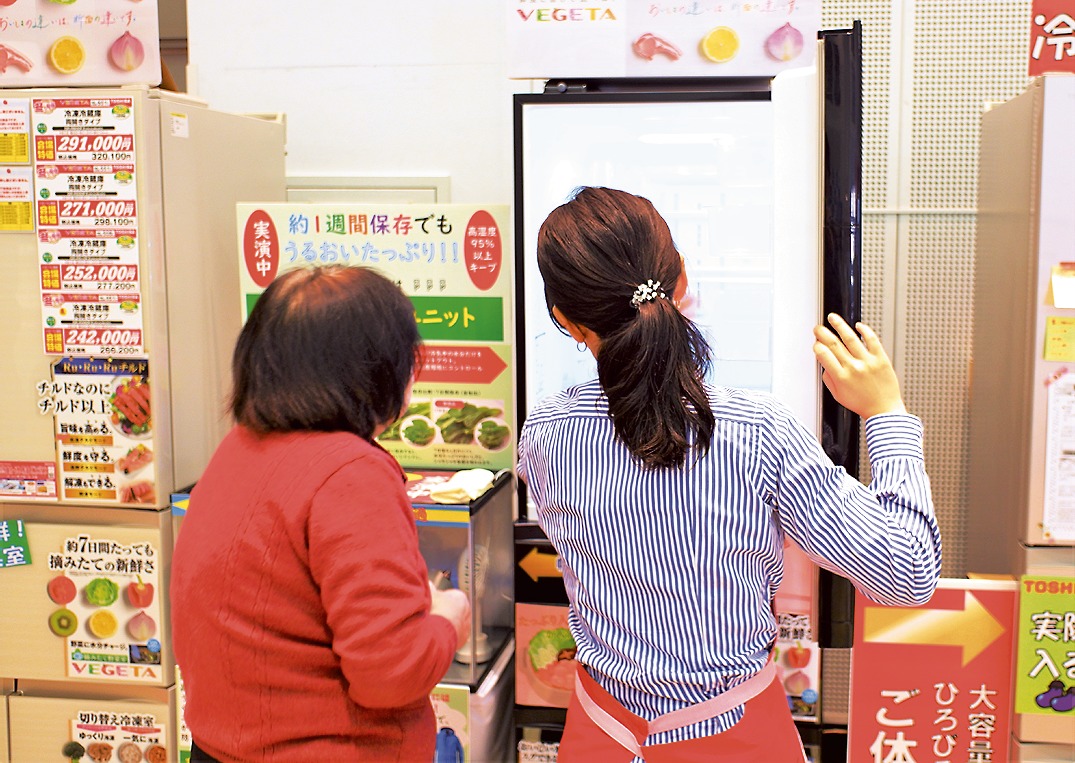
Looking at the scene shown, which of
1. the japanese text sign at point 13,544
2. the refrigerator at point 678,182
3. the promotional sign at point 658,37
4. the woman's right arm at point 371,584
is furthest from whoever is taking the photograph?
the japanese text sign at point 13,544

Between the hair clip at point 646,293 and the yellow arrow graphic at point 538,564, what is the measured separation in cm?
125

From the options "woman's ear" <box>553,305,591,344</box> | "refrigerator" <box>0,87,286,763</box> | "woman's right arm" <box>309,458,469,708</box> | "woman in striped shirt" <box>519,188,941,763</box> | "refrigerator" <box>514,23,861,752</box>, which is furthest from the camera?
"refrigerator" <box>0,87,286,763</box>

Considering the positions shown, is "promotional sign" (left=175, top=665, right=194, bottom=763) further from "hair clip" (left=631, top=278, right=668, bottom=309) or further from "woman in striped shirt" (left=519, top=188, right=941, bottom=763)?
"hair clip" (left=631, top=278, right=668, bottom=309)

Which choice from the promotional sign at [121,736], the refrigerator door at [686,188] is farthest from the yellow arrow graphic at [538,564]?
the promotional sign at [121,736]

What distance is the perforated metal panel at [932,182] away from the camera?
304 cm

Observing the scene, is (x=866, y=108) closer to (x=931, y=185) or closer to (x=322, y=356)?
(x=931, y=185)

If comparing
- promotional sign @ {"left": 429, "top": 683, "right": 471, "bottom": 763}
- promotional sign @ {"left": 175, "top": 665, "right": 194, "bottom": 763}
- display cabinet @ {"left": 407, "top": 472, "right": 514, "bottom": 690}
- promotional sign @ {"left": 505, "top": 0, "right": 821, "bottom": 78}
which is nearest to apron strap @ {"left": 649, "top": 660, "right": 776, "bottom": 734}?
display cabinet @ {"left": 407, "top": 472, "right": 514, "bottom": 690}

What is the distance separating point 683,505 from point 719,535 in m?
0.06

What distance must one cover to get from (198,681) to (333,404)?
0.39 meters

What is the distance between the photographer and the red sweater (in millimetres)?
1167

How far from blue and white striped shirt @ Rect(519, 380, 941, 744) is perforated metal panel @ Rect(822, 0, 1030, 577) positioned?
77.3 inches

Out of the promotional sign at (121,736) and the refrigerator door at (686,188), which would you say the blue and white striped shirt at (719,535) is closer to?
the refrigerator door at (686,188)

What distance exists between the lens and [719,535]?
1.29m

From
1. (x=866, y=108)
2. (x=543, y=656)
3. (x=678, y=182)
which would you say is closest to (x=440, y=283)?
(x=678, y=182)
